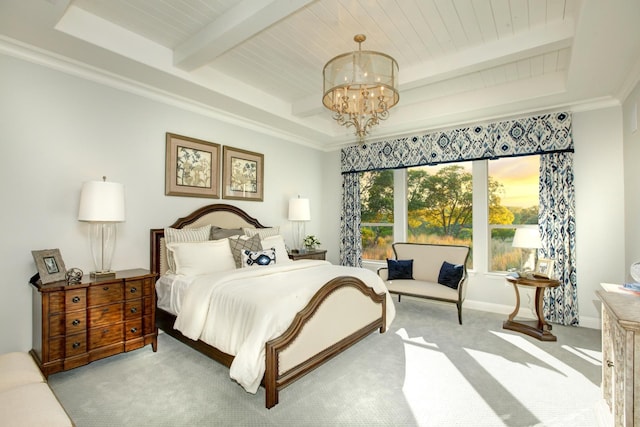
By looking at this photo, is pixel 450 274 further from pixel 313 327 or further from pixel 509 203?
pixel 313 327

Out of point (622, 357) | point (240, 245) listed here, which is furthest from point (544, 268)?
point (240, 245)

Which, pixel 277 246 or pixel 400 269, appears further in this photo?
pixel 400 269

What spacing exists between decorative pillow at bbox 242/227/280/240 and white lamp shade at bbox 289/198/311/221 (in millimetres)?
371

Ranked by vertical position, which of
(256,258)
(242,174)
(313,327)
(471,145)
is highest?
(471,145)

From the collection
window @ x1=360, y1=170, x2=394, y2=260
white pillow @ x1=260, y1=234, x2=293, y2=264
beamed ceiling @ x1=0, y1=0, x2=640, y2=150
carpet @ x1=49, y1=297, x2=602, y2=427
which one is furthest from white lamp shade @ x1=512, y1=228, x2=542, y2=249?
white pillow @ x1=260, y1=234, x2=293, y2=264

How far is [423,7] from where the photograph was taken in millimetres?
2490

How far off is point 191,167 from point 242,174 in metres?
0.80

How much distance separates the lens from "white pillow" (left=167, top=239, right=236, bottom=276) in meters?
3.20

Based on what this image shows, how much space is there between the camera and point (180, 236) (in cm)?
356

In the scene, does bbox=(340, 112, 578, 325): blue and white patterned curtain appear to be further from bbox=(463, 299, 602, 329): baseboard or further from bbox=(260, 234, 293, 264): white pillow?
bbox=(260, 234, 293, 264): white pillow

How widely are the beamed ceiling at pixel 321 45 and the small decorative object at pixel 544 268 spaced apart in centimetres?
192

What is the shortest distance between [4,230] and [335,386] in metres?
3.03

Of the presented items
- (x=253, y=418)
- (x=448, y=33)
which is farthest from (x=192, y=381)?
(x=448, y=33)

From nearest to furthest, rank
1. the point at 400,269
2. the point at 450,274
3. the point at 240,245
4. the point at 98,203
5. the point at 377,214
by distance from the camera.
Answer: the point at 98,203, the point at 240,245, the point at 450,274, the point at 400,269, the point at 377,214
